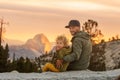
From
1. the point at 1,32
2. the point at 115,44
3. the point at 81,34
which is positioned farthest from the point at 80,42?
the point at 115,44

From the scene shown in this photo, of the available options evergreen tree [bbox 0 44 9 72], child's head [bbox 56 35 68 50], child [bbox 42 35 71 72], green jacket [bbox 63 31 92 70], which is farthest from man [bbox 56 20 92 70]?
evergreen tree [bbox 0 44 9 72]

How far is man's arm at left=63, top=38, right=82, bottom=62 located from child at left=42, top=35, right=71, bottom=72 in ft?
0.63

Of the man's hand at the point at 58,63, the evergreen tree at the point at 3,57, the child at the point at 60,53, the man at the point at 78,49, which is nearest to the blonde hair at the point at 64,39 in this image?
the child at the point at 60,53

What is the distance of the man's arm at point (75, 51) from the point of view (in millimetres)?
15664

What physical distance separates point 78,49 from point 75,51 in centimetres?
11

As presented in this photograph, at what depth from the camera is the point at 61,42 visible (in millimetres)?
16094

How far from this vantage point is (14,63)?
62.5 m

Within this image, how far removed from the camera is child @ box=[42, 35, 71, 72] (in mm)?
15828

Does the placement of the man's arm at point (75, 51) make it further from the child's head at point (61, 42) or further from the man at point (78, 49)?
the child's head at point (61, 42)

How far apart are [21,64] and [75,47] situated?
1859 inches

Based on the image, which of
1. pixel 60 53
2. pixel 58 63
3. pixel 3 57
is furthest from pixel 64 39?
pixel 3 57

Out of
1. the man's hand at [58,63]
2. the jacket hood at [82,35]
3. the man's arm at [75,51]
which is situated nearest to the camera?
the man's arm at [75,51]

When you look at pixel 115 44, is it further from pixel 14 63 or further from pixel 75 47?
pixel 75 47

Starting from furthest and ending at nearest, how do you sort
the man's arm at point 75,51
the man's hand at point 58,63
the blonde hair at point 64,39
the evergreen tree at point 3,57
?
the evergreen tree at point 3,57, the blonde hair at point 64,39, the man's hand at point 58,63, the man's arm at point 75,51
